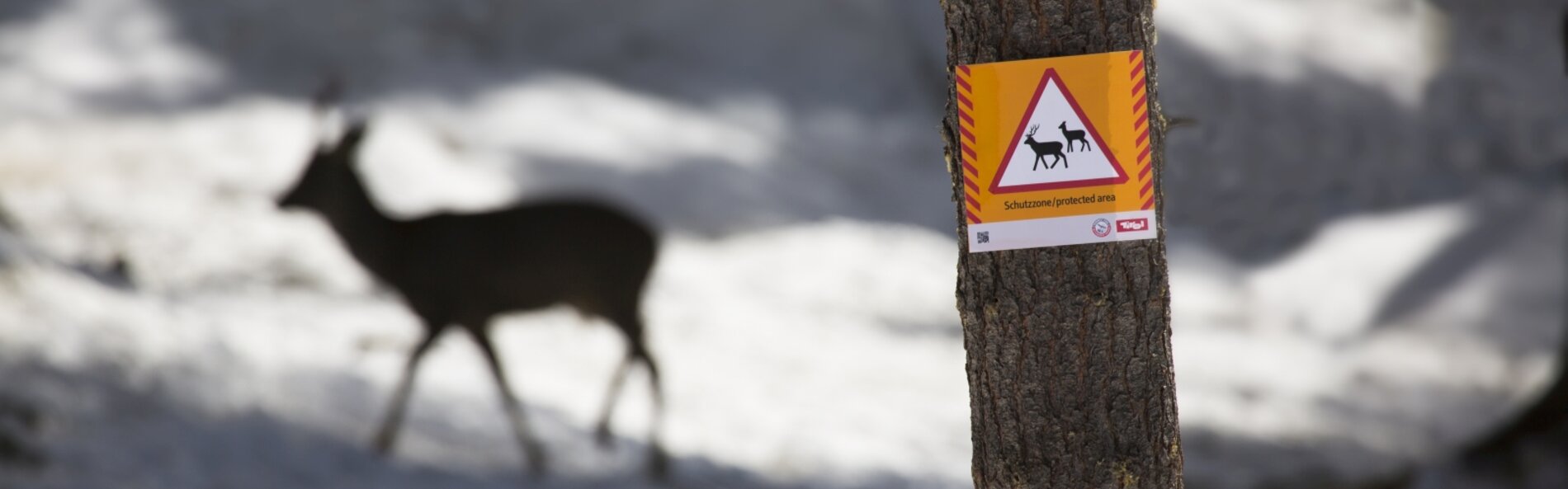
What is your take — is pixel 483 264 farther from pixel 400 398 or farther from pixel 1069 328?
pixel 1069 328

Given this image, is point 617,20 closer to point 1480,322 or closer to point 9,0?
point 9,0

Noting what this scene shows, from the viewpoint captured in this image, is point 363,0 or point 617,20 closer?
point 363,0

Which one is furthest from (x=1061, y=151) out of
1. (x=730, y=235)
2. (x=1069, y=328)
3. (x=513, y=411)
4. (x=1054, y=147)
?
(x=730, y=235)

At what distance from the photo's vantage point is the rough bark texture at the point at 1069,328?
49.7 inches

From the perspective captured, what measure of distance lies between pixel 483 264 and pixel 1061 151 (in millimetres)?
2228

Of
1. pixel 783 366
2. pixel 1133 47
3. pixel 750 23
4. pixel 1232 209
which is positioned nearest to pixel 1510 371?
pixel 1232 209

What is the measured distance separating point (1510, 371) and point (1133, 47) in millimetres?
3348

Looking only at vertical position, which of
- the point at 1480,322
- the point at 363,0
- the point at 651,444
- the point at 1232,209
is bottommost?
the point at 651,444

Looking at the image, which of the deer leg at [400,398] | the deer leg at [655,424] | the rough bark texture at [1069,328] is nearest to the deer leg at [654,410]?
the deer leg at [655,424]

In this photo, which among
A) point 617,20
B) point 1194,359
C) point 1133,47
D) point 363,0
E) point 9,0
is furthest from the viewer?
point 1194,359

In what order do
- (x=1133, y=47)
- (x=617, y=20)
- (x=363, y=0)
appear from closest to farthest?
(x=1133, y=47), (x=363, y=0), (x=617, y=20)

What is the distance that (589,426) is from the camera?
10.8 ft

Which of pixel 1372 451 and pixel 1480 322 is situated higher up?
pixel 1480 322

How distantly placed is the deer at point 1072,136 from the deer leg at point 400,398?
2.22 meters
